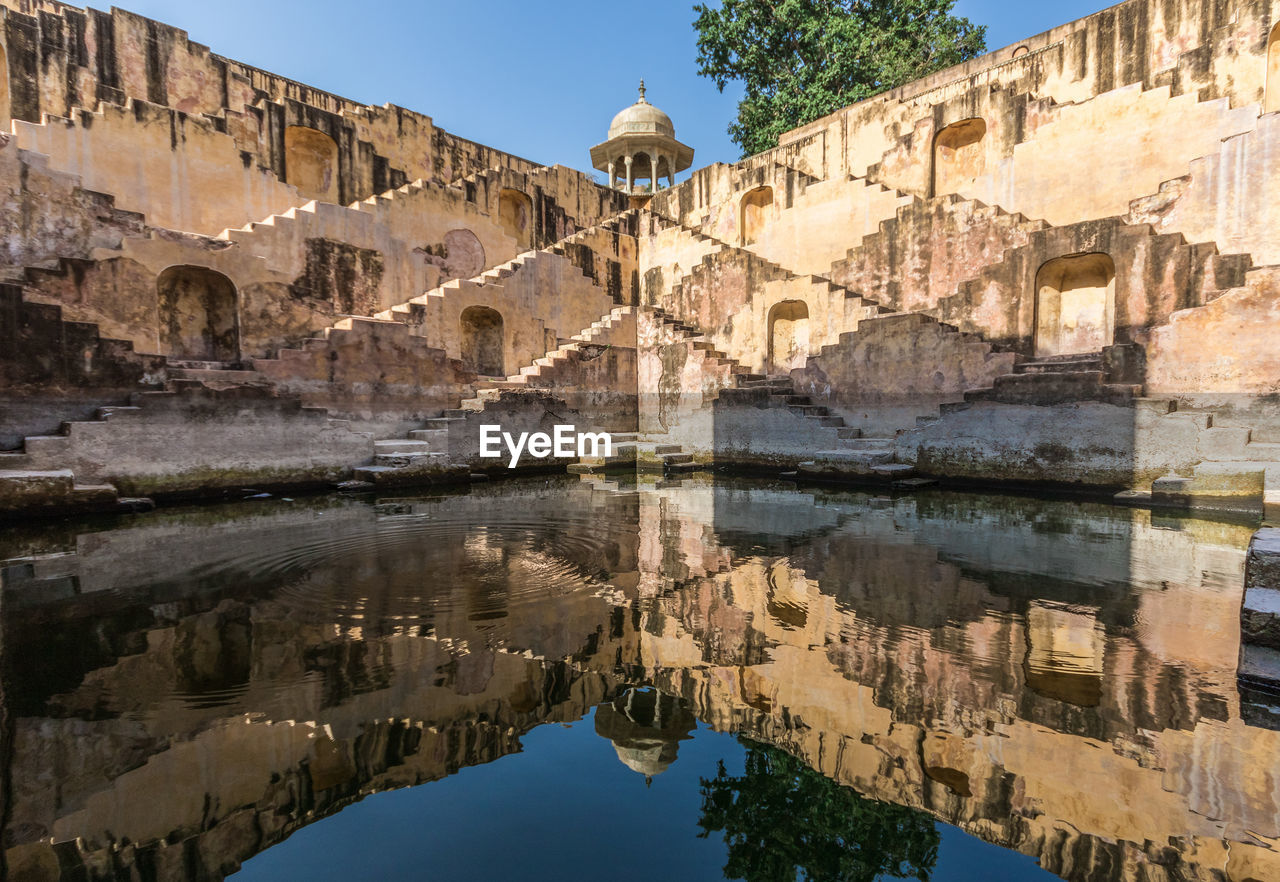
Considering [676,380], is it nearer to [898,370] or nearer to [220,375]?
[898,370]

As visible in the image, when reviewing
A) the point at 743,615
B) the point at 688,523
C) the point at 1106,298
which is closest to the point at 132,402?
the point at 688,523

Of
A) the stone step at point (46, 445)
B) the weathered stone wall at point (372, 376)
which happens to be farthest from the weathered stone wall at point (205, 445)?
the weathered stone wall at point (372, 376)

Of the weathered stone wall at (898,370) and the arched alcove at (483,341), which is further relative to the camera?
the arched alcove at (483,341)

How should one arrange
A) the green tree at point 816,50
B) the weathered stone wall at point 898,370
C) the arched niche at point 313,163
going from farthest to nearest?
1. the green tree at point 816,50
2. the arched niche at point 313,163
3. the weathered stone wall at point 898,370

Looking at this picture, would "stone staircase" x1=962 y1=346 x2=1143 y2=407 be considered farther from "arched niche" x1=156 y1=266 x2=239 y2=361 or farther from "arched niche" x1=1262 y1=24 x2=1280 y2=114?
"arched niche" x1=156 y1=266 x2=239 y2=361

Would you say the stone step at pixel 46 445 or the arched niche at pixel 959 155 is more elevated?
the arched niche at pixel 959 155

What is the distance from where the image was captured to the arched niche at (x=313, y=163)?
1459cm

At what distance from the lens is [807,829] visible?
80.8 inches

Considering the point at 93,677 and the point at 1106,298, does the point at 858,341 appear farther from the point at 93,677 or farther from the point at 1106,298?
the point at 93,677

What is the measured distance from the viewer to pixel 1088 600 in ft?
13.1

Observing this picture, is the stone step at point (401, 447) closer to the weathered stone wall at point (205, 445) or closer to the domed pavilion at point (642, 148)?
the weathered stone wall at point (205, 445)

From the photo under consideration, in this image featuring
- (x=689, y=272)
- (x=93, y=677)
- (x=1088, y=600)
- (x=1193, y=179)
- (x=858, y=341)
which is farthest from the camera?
(x=689, y=272)

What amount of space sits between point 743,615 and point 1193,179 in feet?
39.5

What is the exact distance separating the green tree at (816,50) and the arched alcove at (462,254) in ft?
42.9
